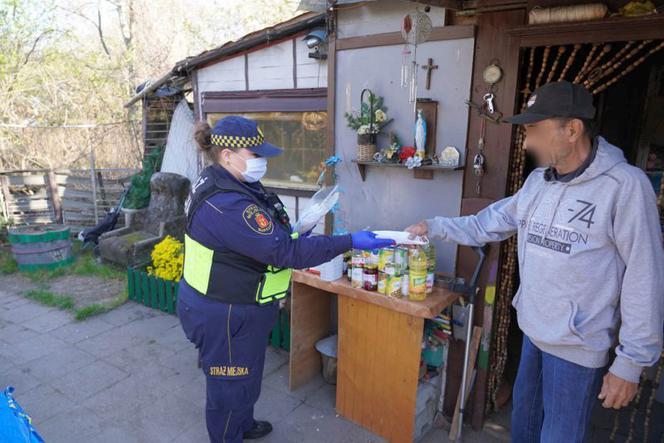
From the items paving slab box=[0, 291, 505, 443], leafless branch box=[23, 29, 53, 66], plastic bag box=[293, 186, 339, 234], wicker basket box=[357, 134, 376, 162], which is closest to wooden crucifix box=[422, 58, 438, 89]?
wicker basket box=[357, 134, 376, 162]

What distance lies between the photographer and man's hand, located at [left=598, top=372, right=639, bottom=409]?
1.75m

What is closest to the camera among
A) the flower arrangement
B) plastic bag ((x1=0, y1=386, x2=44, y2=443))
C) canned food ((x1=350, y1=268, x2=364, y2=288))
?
plastic bag ((x1=0, y1=386, x2=44, y2=443))

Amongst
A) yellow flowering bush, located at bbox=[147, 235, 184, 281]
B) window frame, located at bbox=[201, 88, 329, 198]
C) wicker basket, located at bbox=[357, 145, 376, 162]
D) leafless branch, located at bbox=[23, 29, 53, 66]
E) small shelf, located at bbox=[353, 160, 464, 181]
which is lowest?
yellow flowering bush, located at bbox=[147, 235, 184, 281]

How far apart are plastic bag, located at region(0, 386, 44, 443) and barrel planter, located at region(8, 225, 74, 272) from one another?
5271 mm

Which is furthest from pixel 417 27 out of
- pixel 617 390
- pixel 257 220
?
pixel 617 390

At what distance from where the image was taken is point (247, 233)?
2186mm

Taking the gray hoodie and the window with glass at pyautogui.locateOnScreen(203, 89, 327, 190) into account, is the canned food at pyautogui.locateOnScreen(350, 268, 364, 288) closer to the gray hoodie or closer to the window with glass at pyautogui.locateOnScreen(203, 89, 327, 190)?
the gray hoodie

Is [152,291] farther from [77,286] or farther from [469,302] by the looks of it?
[469,302]

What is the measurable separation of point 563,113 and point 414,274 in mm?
1326

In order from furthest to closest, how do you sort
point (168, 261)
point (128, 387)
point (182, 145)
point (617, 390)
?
1. point (182, 145)
2. point (168, 261)
3. point (128, 387)
4. point (617, 390)

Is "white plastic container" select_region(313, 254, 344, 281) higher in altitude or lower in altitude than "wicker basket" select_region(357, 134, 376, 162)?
lower

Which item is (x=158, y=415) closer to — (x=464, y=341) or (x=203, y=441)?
(x=203, y=441)

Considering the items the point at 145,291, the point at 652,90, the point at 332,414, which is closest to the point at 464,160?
the point at 332,414

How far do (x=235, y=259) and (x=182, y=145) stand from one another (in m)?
5.35
